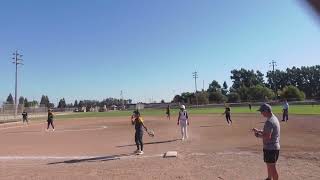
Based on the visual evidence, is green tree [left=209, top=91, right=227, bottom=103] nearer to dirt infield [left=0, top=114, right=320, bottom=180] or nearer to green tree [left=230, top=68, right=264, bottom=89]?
green tree [left=230, top=68, right=264, bottom=89]

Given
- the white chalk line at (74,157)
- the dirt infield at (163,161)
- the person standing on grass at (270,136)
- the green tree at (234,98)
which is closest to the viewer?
the person standing on grass at (270,136)

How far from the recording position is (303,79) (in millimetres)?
179375

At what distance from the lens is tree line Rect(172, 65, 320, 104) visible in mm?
147750

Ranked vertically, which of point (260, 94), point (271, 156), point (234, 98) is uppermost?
point (260, 94)

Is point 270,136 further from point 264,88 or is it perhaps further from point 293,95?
point 264,88

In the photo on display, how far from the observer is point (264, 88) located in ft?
486

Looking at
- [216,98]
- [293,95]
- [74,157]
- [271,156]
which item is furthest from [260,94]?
[271,156]

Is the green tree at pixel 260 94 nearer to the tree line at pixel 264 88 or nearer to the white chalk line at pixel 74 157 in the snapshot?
the tree line at pixel 264 88

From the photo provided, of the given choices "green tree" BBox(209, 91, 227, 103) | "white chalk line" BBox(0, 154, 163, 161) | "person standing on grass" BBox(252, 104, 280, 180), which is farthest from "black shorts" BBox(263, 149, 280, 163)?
"green tree" BBox(209, 91, 227, 103)

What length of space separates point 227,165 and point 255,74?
7352 inches

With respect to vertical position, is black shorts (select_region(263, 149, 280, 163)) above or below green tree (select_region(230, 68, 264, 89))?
below

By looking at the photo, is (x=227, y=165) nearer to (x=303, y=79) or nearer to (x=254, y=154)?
(x=254, y=154)

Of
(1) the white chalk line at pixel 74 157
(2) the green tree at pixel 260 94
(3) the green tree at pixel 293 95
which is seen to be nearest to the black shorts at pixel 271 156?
(1) the white chalk line at pixel 74 157

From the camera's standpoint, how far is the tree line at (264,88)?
14775 cm
